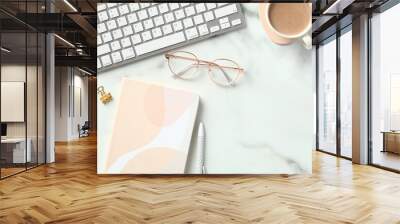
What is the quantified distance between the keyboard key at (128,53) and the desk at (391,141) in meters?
4.55

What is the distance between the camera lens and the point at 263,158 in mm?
5641

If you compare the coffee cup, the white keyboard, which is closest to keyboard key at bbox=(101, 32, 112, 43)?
the white keyboard

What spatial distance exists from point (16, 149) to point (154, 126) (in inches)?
100

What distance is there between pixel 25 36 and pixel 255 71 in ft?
12.5

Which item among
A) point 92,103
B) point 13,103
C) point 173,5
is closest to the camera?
point 173,5

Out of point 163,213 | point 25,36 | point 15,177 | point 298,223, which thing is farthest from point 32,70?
point 298,223

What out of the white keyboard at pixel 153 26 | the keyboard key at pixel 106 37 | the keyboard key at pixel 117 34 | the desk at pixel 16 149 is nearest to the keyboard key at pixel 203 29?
the white keyboard at pixel 153 26

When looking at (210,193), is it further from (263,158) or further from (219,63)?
(219,63)

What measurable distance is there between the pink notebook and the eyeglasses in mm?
295

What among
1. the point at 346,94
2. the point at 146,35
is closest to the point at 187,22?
the point at 146,35

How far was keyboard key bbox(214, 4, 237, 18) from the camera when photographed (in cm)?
555

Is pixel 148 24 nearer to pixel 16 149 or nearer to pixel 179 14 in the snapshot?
pixel 179 14

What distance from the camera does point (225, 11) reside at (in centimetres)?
556

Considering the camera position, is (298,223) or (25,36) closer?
(298,223)
